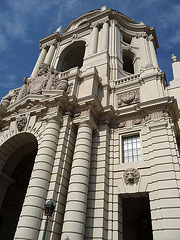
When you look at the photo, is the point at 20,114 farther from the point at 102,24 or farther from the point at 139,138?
the point at 102,24

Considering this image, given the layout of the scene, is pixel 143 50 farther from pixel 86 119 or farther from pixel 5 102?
pixel 5 102

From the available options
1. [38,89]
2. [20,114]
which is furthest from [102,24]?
[20,114]

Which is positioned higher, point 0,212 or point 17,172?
point 17,172

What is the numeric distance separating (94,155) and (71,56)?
23.0 metres

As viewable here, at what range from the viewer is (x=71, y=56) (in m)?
34.2

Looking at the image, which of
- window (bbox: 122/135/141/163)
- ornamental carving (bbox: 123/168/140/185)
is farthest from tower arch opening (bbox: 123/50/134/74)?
ornamental carving (bbox: 123/168/140/185)

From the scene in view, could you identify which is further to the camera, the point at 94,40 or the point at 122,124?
the point at 94,40

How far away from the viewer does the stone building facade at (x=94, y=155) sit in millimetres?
12141

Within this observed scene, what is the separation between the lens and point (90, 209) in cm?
1323

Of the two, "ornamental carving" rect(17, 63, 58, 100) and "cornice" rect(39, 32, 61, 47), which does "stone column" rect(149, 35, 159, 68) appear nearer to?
"ornamental carving" rect(17, 63, 58, 100)

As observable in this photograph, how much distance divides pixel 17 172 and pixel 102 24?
23.7m

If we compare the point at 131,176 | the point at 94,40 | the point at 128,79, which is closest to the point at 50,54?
the point at 94,40

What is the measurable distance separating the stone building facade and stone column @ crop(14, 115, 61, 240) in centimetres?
5

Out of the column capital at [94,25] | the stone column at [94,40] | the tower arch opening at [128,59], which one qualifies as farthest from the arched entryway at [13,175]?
the column capital at [94,25]
